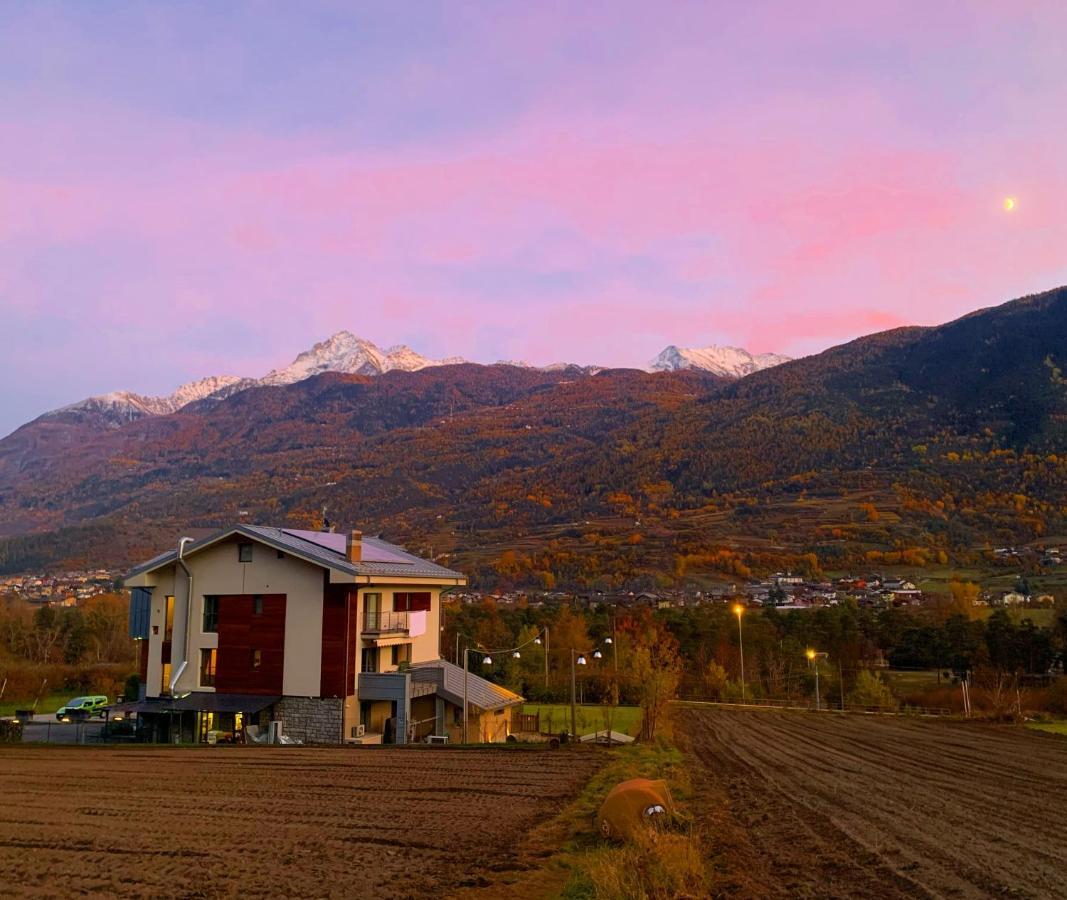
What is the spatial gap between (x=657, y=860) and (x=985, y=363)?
194 meters

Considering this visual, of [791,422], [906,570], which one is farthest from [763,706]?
[791,422]

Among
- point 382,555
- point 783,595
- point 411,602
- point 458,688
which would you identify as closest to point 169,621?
point 382,555

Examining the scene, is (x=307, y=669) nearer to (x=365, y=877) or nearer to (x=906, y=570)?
(x=365, y=877)

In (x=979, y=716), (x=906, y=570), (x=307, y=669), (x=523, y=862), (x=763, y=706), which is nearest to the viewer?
(x=523, y=862)

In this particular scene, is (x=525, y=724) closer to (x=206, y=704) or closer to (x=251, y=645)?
(x=251, y=645)

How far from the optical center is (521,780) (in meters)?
19.8

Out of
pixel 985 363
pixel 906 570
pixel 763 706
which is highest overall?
pixel 985 363

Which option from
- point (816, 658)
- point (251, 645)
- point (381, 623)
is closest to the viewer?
point (251, 645)

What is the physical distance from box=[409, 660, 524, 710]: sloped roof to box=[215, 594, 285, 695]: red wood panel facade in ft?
17.9

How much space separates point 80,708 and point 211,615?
543 inches

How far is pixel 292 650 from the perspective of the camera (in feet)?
103

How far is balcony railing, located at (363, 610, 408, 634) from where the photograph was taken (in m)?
32.3

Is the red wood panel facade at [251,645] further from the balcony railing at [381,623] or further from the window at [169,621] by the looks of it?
the balcony railing at [381,623]

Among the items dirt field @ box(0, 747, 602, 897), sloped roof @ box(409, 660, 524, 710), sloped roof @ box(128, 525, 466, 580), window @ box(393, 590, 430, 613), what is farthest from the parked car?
dirt field @ box(0, 747, 602, 897)
